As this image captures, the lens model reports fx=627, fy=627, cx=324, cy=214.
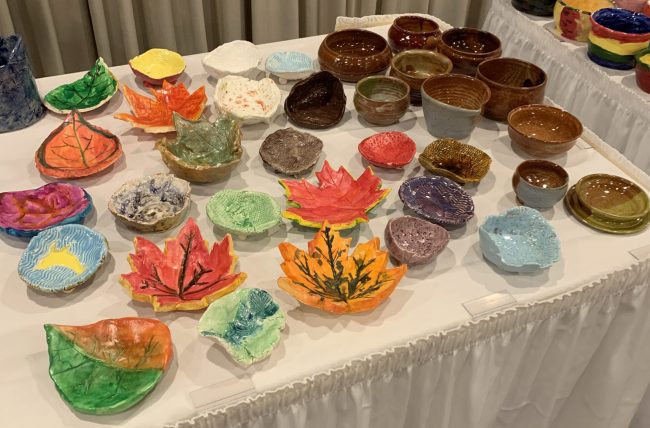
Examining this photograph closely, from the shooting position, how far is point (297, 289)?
1017 mm

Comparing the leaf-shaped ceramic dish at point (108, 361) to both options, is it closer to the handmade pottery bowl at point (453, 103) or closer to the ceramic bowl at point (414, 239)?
the ceramic bowl at point (414, 239)

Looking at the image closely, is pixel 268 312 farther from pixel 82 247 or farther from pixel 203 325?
pixel 82 247

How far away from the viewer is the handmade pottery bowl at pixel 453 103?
1.40 m

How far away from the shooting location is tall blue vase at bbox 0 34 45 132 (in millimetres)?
1328

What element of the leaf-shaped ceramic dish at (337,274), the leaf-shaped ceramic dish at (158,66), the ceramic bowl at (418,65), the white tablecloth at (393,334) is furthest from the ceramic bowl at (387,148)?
the leaf-shaped ceramic dish at (158,66)

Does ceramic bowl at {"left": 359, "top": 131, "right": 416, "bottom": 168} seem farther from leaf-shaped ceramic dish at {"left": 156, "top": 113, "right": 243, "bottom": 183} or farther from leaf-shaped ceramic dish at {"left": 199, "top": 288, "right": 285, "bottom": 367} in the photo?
leaf-shaped ceramic dish at {"left": 199, "top": 288, "right": 285, "bottom": 367}

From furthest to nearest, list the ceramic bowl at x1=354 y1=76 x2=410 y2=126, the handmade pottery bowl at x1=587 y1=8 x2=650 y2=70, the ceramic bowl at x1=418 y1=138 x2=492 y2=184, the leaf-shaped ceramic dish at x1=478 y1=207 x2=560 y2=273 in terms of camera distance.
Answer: the handmade pottery bowl at x1=587 y1=8 x2=650 y2=70
the ceramic bowl at x1=354 y1=76 x2=410 y2=126
the ceramic bowl at x1=418 y1=138 x2=492 y2=184
the leaf-shaped ceramic dish at x1=478 y1=207 x2=560 y2=273

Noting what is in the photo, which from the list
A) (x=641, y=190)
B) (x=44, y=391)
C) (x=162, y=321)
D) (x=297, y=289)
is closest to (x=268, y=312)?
(x=297, y=289)

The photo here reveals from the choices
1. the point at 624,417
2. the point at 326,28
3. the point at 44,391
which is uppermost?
the point at 44,391

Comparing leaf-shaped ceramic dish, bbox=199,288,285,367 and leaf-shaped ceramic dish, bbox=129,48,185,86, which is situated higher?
leaf-shaped ceramic dish, bbox=129,48,185,86

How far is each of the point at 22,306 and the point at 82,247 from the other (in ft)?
0.46

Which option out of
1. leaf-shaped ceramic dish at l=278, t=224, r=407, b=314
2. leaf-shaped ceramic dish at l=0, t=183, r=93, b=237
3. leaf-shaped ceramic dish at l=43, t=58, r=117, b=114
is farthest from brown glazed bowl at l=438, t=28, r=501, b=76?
leaf-shaped ceramic dish at l=0, t=183, r=93, b=237

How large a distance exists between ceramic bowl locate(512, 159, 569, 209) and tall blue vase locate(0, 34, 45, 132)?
1069 mm

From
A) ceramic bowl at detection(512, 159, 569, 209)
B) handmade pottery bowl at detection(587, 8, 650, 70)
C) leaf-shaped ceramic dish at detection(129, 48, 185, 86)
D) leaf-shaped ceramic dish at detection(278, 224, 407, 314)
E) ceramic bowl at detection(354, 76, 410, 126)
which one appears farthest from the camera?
handmade pottery bowl at detection(587, 8, 650, 70)
